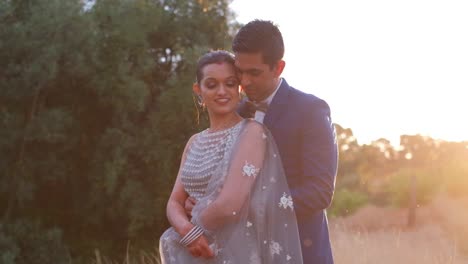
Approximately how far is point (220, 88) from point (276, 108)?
1.08 ft

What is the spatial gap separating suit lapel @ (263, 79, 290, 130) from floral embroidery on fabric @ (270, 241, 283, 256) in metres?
0.53

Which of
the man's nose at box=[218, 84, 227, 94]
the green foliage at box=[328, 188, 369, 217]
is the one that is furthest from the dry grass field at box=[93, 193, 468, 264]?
the man's nose at box=[218, 84, 227, 94]

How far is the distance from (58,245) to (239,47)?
38.7ft

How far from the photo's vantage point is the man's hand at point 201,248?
291 centimetres

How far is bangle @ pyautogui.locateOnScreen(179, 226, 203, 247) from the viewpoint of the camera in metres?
2.92

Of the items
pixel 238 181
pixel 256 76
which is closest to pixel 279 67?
pixel 256 76

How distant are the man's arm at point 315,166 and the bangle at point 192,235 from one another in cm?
45

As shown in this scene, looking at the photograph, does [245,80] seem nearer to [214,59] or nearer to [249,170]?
[214,59]

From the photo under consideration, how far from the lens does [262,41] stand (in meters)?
3.23

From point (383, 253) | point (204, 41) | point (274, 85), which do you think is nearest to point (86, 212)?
point (204, 41)

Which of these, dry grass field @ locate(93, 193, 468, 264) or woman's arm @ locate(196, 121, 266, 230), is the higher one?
woman's arm @ locate(196, 121, 266, 230)

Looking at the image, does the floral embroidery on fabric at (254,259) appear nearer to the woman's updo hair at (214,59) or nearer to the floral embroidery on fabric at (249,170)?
the floral embroidery on fabric at (249,170)

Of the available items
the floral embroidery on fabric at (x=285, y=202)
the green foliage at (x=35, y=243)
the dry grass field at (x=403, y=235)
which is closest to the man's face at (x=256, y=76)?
the floral embroidery on fabric at (x=285, y=202)

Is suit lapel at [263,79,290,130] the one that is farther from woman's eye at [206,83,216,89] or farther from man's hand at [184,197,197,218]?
man's hand at [184,197,197,218]
